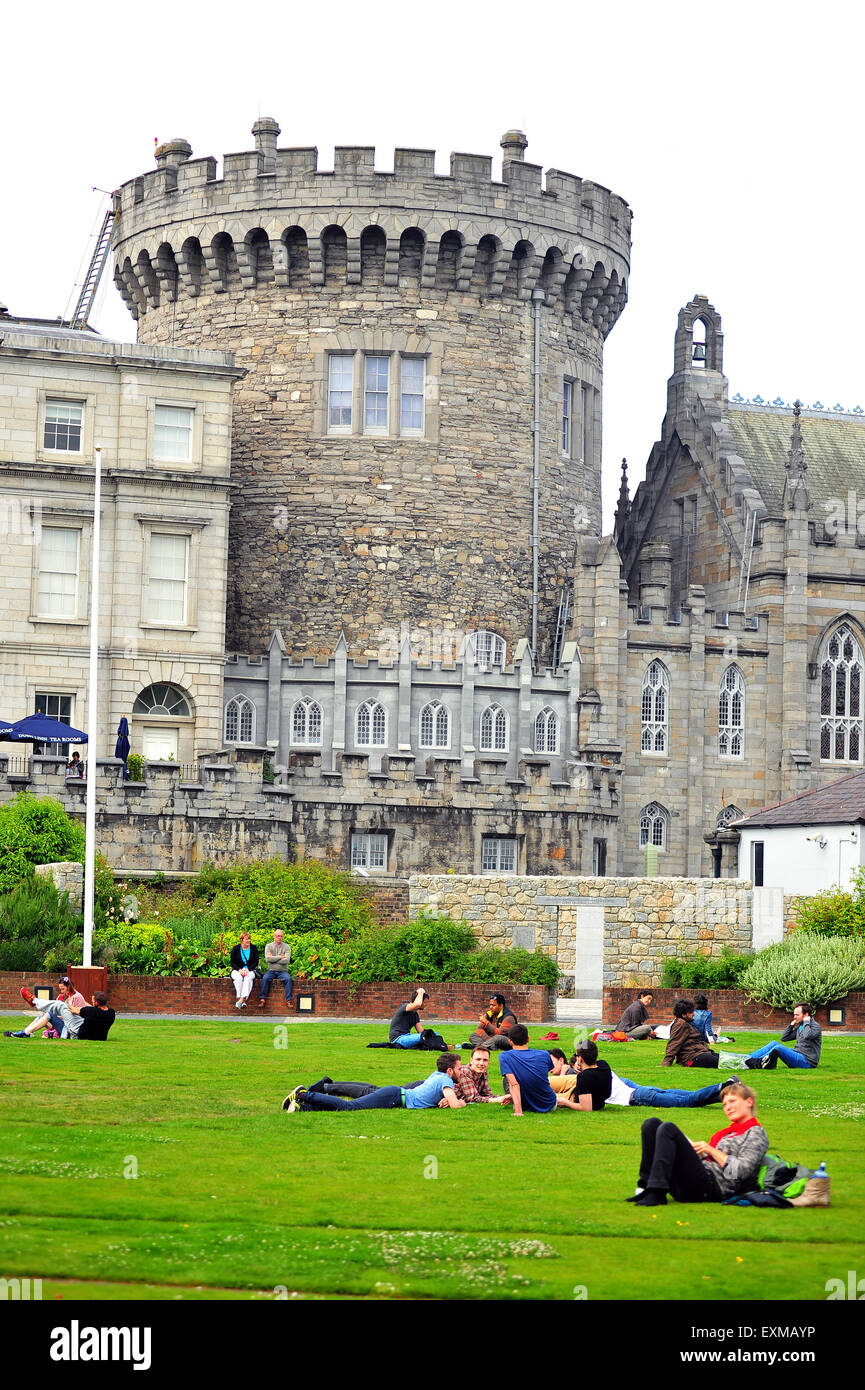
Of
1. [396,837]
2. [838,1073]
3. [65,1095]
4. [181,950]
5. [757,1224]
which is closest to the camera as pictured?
[757,1224]

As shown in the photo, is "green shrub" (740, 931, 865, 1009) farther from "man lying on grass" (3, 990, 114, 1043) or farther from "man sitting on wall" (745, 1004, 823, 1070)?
"man lying on grass" (3, 990, 114, 1043)

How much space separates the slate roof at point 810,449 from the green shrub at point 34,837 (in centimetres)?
2983

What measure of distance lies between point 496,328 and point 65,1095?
132ft

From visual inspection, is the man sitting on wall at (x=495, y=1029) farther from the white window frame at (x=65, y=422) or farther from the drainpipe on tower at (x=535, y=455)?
the drainpipe on tower at (x=535, y=455)

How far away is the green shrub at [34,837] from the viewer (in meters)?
36.4

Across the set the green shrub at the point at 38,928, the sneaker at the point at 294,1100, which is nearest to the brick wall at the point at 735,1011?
the green shrub at the point at 38,928

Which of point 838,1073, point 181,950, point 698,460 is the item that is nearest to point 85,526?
point 181,950

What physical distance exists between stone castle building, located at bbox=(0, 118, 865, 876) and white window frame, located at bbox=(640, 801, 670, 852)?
0.13ft

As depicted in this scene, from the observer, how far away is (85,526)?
49.3 m

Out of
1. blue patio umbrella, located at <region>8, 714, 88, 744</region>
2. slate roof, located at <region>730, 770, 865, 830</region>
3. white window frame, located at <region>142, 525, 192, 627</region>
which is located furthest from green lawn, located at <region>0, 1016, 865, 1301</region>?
white window frame, located at <region>142, 525, 192, 627</region>

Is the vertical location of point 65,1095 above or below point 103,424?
below

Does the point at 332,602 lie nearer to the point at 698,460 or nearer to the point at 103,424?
the point at 103,424

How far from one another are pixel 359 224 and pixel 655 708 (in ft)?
50.0

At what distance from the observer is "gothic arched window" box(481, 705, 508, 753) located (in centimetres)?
5259
